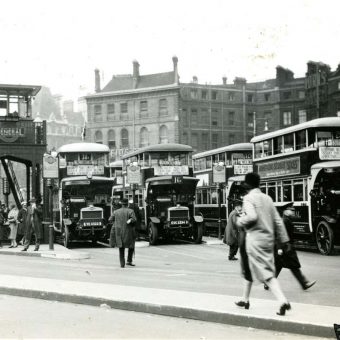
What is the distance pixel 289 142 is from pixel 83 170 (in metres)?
11.1

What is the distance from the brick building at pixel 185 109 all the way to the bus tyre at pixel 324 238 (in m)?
49.8

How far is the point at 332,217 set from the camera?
19672 millimetres

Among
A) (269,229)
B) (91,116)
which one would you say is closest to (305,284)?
(269,229)

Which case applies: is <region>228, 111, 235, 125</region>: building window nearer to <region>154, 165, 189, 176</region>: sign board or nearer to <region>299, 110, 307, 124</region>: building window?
<region>299, 110, 307, 124</region>: building window

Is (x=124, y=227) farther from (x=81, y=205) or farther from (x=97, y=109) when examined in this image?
(x=97, y=109)

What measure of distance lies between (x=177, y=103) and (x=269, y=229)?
6393cm

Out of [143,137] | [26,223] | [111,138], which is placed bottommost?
[26,223]

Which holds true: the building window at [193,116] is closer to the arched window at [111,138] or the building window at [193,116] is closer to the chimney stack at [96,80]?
the arched window at [111,138]

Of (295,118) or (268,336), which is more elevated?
(295,118)

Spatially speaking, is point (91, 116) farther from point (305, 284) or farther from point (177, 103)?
point (305, 284)

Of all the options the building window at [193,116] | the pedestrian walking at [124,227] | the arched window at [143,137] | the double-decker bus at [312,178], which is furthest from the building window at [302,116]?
the pedestrian walking at [124,227]

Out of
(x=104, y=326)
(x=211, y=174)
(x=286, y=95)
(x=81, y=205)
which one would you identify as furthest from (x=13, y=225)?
(x=286, y=95)

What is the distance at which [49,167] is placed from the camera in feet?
72.0

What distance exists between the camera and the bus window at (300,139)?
71.3ft
